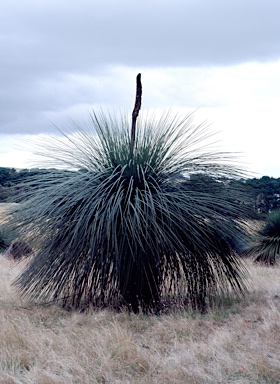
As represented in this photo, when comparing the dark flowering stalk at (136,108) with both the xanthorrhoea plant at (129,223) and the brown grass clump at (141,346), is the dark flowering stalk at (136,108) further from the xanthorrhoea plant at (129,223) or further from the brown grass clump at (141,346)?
the brown grass clump at (141,346)

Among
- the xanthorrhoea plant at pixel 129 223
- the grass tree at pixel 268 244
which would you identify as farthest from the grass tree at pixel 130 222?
the grass tree at pixel 268 244

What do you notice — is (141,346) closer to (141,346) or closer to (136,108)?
(141,346)

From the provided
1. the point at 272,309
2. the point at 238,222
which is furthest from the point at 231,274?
the point at 272,309

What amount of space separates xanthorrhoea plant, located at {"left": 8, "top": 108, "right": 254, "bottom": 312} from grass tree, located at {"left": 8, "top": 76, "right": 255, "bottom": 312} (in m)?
0.01

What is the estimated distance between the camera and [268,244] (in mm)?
15391

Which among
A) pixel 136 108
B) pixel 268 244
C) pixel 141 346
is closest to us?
pixel 141 346

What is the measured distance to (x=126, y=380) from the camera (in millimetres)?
4539

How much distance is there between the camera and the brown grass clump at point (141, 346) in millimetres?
4590

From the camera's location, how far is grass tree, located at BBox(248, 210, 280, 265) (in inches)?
590

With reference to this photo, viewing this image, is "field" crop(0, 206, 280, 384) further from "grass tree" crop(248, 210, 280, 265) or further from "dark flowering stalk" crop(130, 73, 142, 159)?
"grass tree" crop(248, 210, 280, 265)

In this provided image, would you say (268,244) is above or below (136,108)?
below

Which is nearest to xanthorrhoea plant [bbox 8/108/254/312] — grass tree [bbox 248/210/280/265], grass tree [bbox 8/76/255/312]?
grass tree [bbox 8/76/255/312]

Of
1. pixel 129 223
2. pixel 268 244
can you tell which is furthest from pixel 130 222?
pixel 268 244

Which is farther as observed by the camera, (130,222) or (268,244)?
(268,244)
